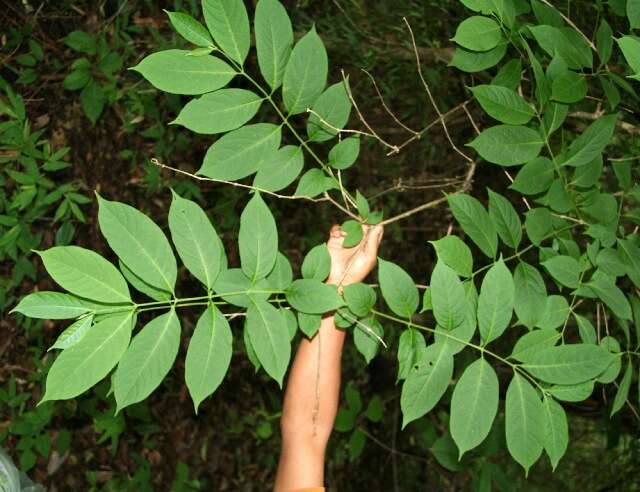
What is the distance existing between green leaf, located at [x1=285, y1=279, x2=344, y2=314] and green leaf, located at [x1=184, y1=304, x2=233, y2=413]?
0.50ft

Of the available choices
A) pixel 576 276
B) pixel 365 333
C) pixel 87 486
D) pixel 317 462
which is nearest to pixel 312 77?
pixel 365 333

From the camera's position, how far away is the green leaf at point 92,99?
260 cm

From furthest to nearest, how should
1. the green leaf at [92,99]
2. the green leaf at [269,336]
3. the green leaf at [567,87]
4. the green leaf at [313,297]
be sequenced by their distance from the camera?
the green leaf at [92,99] < the green leaf at [567,87] < the green leaf at [313,297] < the green leaf at [269,336]

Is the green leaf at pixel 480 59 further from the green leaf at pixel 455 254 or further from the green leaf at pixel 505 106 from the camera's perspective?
the green leaf at pixel 455 254

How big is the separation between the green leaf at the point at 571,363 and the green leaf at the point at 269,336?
0.44m

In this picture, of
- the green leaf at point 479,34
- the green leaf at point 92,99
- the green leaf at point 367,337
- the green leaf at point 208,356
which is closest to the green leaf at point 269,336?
the green leaf at point 208,356

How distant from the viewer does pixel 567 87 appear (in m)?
1.27

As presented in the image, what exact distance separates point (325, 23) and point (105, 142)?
0.97m

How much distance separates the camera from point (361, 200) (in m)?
1.36

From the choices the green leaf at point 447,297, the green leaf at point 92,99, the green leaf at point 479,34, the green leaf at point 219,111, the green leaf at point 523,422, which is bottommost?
the green leaf at point 92,99

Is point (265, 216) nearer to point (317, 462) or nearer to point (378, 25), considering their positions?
point (317, 462)

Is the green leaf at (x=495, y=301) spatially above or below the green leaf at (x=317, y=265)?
below

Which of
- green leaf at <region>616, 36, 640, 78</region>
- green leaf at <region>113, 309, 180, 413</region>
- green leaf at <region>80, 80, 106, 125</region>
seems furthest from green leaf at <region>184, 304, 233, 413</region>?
green leaf at <region>80, 80, 106, 125</region>

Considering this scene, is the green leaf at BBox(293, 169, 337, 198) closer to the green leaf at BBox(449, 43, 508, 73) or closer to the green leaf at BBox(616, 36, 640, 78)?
the green leaf at BBox(449, 43, 508, 73)
